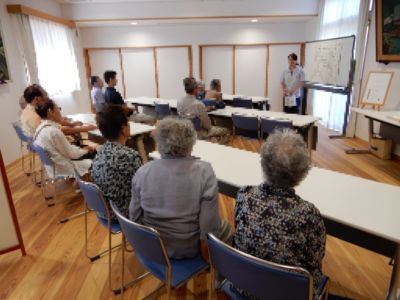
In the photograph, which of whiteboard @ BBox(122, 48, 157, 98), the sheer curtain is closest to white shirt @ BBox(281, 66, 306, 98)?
the sheer curtain

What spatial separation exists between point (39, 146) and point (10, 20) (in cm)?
342

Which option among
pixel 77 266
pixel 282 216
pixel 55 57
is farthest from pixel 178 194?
pixel 55 57

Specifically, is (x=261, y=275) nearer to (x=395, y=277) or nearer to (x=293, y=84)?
(x=395, y=277)

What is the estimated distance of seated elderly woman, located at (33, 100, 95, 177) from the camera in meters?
2.82

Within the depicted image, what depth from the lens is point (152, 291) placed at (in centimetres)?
197

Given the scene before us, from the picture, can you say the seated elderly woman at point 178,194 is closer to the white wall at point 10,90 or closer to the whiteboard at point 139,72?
the white wall at point 10,90

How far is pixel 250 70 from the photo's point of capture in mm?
8148

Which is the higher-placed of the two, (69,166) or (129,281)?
(69,166)

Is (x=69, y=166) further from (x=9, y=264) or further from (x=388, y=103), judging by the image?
(x=388, y=103)

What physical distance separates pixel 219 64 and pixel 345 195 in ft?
23.2

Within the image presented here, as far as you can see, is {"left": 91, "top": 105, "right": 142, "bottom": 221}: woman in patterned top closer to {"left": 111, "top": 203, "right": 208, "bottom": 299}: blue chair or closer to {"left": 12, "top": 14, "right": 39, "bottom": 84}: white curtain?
{"left": 111, "top": 203, "right": 208, "bottom": 299}: blue chair

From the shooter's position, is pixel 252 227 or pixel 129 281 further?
pixel 129 281

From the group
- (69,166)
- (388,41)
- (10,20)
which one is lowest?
(69,166)

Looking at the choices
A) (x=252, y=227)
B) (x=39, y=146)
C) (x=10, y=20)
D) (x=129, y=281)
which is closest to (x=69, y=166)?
(x=39, y=146)
